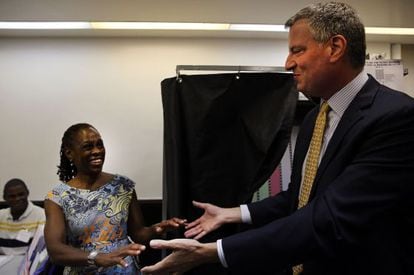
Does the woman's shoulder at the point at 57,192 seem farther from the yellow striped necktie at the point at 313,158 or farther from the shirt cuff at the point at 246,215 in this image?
the yellow striped necktie at the point at 313,158

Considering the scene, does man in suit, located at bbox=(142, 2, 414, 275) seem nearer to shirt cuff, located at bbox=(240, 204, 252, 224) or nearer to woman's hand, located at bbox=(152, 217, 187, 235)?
shirt cuff, located at bbox=(240, 204, 252, 224)

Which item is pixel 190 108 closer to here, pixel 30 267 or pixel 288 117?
pixel 288 117

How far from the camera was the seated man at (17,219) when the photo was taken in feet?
9.21

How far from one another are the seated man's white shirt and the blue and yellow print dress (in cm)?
124

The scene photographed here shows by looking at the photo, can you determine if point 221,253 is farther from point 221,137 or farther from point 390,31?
point 390,31

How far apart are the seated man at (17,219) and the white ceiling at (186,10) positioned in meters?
1.29

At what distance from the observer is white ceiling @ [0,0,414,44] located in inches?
108

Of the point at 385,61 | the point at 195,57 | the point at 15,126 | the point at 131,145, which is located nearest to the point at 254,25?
the point at 195,57

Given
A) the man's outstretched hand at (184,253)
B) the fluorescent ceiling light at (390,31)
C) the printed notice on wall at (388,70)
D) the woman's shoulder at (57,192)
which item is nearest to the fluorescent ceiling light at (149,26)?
the fluorescent ceiling light at (390,31)

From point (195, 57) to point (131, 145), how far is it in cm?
93

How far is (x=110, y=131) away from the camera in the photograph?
316 centimetres

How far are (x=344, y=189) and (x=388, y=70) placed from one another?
168cm

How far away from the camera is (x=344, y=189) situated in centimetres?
95

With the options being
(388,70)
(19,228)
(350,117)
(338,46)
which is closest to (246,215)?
(350,117)
